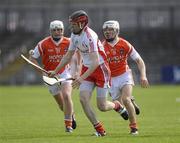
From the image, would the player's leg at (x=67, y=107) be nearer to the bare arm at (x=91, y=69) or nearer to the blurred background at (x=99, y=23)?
the bare arm at (x=91, y=69)

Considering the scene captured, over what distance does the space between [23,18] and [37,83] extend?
23.6ft

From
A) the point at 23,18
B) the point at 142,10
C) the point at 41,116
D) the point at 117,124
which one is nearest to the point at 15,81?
the point at 23,18

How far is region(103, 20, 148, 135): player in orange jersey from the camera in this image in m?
18.0

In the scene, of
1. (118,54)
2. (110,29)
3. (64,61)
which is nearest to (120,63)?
(118,54)

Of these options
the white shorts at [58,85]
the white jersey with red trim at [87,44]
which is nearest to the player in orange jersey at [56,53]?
the white shorts at [58,85]

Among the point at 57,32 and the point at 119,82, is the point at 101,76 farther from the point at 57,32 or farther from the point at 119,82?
the point at 57,32

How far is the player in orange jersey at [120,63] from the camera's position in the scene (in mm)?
18047

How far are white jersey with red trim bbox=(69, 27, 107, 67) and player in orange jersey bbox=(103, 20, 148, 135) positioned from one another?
0.92m

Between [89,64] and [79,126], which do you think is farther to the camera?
[79,126]

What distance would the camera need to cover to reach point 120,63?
18.8 meters

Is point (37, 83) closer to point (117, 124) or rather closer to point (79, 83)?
point (117, 124)

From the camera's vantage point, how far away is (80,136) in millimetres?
17656

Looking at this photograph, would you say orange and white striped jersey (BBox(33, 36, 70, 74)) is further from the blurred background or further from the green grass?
the blurred background

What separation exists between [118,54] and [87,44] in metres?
1.64
